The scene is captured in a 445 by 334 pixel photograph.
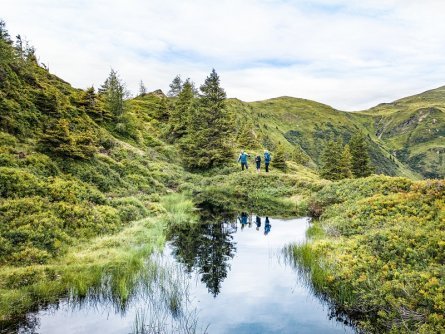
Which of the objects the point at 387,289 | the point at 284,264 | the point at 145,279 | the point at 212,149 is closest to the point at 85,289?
the point at 145,279

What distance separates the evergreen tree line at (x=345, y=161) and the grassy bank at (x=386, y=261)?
1238 inches

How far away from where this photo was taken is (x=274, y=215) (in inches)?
1089

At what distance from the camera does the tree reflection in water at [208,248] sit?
577 inches

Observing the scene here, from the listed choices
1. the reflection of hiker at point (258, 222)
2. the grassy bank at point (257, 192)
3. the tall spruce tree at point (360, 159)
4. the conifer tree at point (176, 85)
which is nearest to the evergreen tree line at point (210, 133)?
the grassy bank at point (257, 192)

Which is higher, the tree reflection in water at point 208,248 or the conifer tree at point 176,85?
the conifer tree at point 176,85

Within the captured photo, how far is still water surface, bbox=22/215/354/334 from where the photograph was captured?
10320 mm

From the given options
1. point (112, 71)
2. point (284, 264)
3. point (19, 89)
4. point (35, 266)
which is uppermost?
point (112, 71)

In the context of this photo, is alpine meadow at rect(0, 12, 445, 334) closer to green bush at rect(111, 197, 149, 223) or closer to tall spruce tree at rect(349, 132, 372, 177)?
green bush at rect(111, 197, 149, 223)

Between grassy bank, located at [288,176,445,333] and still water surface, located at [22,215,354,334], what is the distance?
2.93ft

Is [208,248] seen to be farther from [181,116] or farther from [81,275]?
[181,116]

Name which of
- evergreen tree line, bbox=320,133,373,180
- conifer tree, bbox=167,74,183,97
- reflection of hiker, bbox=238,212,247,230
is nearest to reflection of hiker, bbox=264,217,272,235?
reflection of hiker, bbox=238,212,247,230

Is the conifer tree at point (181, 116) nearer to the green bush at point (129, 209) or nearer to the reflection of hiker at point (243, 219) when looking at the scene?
the reflection of hiker at point (243, 219)

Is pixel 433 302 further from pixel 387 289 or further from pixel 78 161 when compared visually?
pixel 78 161

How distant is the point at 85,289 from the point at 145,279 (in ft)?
7.10
